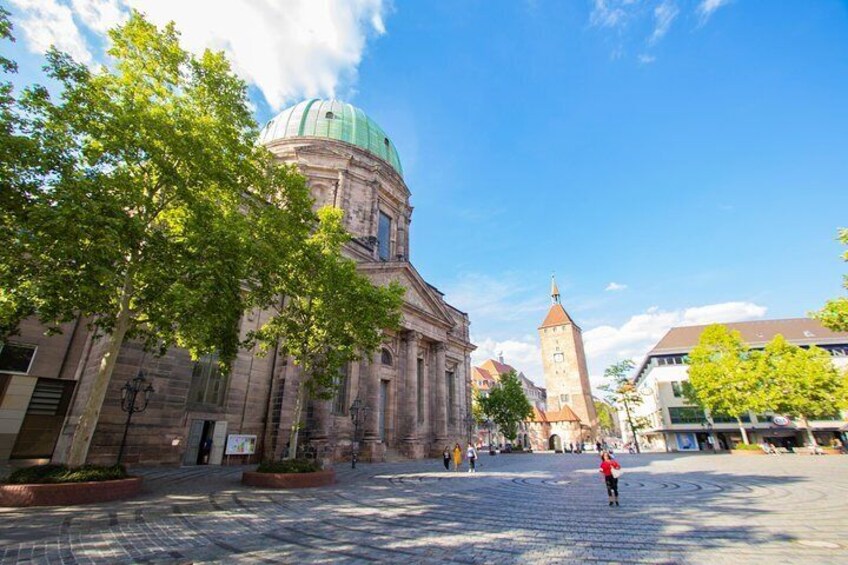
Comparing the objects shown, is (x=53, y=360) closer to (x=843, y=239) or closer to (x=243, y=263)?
(x=243, y=263)

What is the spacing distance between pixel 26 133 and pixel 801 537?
19958 millimetres

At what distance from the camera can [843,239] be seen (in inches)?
665

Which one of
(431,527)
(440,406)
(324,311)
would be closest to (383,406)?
(440,406)

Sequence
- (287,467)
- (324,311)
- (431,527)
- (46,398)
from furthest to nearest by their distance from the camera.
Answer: (46,398), (324,311), (287,467), (431,527)

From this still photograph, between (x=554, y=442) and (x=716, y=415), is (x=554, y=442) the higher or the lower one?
the lower one

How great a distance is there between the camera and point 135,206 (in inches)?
479

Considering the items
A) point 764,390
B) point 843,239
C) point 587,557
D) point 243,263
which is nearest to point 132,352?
point 243,263

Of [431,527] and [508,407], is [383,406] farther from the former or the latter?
[508,407]

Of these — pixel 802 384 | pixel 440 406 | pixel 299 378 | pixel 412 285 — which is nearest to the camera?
pixel 299 378

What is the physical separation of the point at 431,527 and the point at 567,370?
74988 mm

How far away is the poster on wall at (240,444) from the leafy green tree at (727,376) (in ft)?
145

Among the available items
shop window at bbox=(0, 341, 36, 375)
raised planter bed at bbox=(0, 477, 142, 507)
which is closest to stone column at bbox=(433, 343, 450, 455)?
raised planter bed at bbox=(0, 477, 142, 507)

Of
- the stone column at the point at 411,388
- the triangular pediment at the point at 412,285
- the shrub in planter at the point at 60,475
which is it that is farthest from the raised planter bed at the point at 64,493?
the stone column at the point at 411,388

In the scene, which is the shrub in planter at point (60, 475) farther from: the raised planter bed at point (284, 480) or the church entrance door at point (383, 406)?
the church entrance door at point (383, 406)
